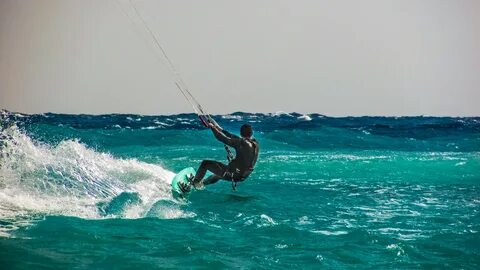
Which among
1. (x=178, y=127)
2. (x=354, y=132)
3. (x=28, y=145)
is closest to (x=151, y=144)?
(x=178, y=127)

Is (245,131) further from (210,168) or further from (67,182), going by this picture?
(67,182)

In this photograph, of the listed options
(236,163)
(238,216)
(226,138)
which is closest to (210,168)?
(236,163)

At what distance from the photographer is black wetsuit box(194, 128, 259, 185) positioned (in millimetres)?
10609

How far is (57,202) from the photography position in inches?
374

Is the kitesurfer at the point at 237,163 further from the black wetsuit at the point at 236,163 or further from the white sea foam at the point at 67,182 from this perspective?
the white sea foam at the point at 67,182

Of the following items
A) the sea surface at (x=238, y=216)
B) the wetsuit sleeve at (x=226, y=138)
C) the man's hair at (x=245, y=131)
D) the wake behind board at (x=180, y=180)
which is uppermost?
the man's hair at (x=245, y=131)

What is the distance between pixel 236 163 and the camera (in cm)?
1091

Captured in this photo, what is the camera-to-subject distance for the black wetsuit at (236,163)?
10609 millimetres

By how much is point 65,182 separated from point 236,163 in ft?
11.9

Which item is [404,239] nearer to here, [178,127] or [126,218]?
[126,218]

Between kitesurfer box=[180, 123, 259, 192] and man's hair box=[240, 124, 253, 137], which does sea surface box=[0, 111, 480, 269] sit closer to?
kitesurfer box=[180, 123, 259, 192]

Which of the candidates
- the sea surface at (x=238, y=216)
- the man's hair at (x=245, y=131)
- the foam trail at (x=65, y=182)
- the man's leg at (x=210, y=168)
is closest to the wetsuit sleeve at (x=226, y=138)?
the man's hair at (x=245, y=131)

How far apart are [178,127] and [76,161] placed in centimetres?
2514

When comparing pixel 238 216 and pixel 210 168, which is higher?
A: pixel 210 168
